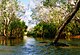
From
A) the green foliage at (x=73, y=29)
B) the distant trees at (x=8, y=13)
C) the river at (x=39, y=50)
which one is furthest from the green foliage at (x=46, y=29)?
the river at (x=39, y=50)

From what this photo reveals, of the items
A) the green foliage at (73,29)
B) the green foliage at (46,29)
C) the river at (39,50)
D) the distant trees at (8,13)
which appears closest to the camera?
the river at (39,50)

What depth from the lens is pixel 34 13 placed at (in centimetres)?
10062

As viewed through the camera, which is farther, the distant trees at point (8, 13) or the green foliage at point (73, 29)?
the green foliage at point (73, 29)

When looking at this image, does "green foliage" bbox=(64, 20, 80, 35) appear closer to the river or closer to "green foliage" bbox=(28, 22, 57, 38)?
"green foliage" bbox=(28, 22, 57, 38)

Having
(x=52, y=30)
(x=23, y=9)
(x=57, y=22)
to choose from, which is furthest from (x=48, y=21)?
(x=23, y=9)

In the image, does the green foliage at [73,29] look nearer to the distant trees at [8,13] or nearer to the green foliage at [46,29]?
the green foliage at [46,29]

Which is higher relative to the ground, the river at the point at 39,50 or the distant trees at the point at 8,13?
the distant trees at the point at 8,13

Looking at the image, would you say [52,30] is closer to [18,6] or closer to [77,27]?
[77,27]

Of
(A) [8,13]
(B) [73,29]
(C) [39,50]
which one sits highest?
(A) [8,13]

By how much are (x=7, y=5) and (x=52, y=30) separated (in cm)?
2584

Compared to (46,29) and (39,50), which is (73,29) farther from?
(39,50)

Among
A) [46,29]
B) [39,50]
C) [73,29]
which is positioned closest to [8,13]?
[46,29]

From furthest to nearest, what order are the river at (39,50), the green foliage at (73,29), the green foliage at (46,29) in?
the green foliage at (46,29) → the green foliage at (73,29) → the river at (39,50)

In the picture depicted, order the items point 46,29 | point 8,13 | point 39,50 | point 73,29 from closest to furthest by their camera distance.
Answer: point 39,50 < point 8,13 < point 73,29 < point 46,29
